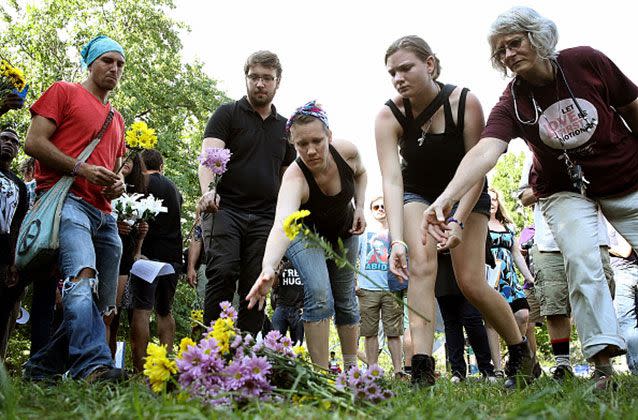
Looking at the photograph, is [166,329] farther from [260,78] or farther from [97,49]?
[97,49]

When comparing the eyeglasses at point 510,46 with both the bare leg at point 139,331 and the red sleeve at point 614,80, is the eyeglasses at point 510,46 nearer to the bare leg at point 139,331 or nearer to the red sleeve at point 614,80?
the red sleeve at point 614,80

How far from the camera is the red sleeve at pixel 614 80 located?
3.81 meters

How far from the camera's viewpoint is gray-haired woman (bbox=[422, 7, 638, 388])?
12.2 feet

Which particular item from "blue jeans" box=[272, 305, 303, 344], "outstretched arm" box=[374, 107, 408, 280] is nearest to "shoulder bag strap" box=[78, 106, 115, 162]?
"outstretched arm" box=[374, 107, 408, 280]

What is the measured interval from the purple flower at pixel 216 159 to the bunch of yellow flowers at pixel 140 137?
0.47m

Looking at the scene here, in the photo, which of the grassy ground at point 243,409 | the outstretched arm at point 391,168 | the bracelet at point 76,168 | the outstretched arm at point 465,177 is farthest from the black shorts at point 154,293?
the grassy ground at point 243,409

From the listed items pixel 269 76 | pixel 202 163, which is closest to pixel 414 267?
pixel 202 163

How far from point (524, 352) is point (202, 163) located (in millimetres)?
2639

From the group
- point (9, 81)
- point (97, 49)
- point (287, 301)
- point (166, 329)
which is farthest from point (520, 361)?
point (287, 301)

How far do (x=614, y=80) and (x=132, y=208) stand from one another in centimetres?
386

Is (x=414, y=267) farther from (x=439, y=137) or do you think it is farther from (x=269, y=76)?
(x=269, y=76)

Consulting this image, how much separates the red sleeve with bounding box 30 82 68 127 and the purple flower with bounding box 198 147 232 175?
109cm

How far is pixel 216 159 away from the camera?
16.6 ft

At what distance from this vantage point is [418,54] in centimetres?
436
